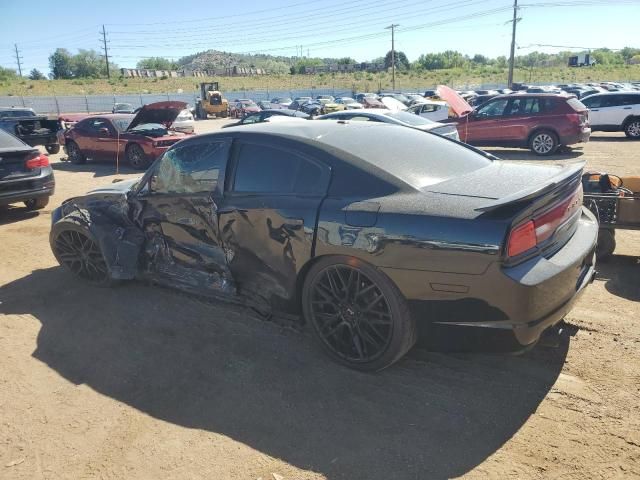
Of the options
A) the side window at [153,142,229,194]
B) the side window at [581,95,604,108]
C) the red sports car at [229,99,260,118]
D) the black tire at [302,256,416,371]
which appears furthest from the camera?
the red sports car at [229,99,260,118]

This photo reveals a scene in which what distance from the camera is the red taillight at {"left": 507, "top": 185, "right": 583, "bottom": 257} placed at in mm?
2648

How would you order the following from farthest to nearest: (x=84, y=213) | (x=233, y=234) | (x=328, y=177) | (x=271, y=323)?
1. (x=84, y=213)
2. (x=271, y=323)
3. (x=233, y=234)
4. (x=328, y=177)

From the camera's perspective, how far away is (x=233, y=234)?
3.76 m

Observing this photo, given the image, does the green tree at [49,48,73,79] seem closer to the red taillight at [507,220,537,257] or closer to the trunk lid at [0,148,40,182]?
the trunk lid at [0,148,40,182]

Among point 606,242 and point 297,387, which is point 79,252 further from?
point 606,242

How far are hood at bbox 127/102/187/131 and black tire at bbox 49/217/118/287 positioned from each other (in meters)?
7.94

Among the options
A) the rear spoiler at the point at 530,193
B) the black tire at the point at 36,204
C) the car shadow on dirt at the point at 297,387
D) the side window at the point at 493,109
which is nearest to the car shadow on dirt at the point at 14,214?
the black tire at the point at 36,204

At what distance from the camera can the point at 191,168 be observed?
161 inches

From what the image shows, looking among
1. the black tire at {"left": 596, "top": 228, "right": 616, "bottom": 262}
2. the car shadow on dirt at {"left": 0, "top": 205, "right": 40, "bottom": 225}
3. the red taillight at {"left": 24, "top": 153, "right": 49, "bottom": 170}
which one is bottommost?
the car shadow on dirt at {"left": 0, "top": 205, "right": 40, "bottom": 225}

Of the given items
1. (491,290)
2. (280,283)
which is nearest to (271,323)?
(280,283)

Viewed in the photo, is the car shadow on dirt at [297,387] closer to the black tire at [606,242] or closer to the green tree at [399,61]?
the black tire at [606,242]

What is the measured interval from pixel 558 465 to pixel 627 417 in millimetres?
603

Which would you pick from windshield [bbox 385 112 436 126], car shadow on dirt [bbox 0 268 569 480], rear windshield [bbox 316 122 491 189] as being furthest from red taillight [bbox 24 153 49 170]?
windshield [bbox 385 112 436 126]

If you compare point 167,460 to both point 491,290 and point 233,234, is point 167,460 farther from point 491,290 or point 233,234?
point 491,290
